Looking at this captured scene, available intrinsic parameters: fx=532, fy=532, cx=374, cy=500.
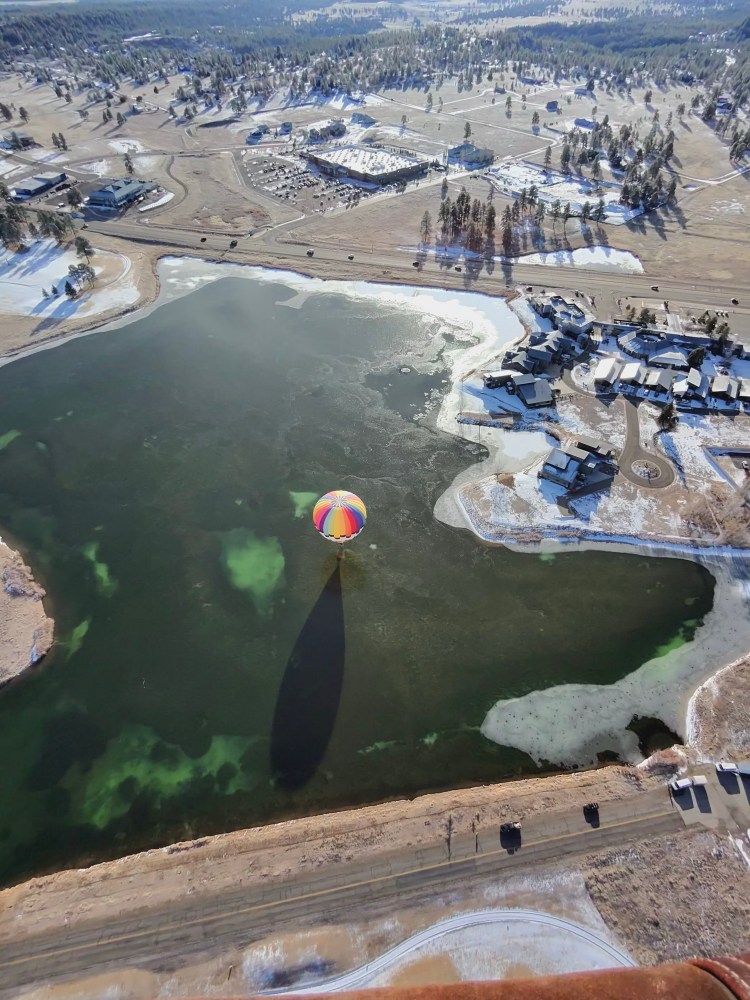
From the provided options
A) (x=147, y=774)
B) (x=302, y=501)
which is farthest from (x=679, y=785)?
(x=302, y=501)

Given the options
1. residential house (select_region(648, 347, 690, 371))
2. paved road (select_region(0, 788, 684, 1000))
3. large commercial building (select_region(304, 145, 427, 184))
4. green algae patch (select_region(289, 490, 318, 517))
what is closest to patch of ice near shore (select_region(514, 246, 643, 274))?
residential house (select_region(648, 347, 690, 371))

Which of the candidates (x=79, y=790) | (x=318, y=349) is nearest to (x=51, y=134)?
(x=318, y=349)

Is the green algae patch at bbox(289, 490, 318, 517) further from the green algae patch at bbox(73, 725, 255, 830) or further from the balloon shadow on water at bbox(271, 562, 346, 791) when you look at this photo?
the green algae patch at bbox(73, 725, 255, 830)

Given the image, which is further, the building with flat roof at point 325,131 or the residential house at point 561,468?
the building with flat roof at point 325,131

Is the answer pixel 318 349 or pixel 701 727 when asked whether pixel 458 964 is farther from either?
pixel 318 349

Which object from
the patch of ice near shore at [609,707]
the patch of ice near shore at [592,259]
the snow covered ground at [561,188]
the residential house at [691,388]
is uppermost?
the snow covered ground at [561,188]

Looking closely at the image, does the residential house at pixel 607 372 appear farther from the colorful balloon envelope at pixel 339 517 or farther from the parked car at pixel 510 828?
the parked car at pixel 510 828

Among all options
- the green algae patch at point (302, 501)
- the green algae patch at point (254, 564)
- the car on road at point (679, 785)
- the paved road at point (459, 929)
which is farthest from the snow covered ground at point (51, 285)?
the car on road at point (679, 785)
